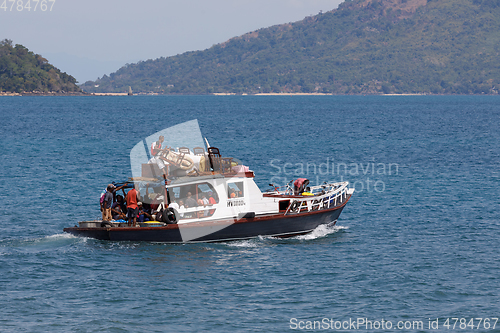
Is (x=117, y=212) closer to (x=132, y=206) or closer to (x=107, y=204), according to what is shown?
(x=107, y=204)

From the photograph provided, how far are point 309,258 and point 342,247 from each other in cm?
276

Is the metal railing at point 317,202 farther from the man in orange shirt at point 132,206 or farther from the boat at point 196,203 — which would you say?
the man in orange shirt at point 132,206

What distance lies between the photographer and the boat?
28.0 m

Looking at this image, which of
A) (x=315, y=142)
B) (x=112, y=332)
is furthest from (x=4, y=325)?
(x=315, y=142)

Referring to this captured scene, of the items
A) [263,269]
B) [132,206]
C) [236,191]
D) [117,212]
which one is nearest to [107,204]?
[117,212]

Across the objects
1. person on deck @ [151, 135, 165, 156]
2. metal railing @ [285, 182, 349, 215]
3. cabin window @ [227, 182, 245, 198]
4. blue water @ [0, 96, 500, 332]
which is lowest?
blue water @ [0, 96, 500, 332]

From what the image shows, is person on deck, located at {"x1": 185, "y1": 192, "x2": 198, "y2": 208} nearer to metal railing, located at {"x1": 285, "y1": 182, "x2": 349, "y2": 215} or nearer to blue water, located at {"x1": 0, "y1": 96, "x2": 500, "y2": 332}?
blue water, located at {"x1": 0, "y1": 96, "x2": 500, "y2": 332}

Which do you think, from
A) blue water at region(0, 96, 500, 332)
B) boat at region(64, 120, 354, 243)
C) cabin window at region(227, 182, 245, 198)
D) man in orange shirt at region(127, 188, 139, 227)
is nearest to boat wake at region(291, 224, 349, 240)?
blue water at region(0, 96, 500, 332)

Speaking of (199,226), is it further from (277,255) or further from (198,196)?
(277,255)

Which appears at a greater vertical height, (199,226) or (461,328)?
(199,226)

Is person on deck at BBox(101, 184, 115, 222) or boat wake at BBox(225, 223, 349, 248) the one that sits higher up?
person on deck at BBox(101, 184, 115, 222)

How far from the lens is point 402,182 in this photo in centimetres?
4878

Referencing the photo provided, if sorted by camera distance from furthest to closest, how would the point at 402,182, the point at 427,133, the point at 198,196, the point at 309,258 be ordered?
the point at 427,133 → the point at 402,182 → the point at 198,196 → the point at 309,258

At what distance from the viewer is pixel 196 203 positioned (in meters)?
28.3
